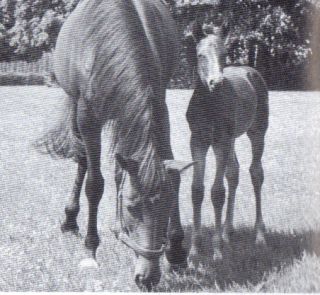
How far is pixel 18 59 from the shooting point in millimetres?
3354

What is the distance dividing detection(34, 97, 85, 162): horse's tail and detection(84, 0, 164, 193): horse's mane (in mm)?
824

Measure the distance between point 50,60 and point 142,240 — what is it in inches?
72.7

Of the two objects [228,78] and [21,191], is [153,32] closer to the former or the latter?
[228,78]

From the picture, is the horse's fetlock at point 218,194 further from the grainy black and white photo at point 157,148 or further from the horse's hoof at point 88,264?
the horse's hoof at point 88,264

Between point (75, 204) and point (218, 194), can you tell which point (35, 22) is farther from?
point (218, 194)

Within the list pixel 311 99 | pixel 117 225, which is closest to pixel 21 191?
pixel 117 225

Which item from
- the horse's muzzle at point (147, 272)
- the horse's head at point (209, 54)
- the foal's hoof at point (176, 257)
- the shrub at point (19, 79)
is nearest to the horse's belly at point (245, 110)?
the horse's head at point (209, 54)

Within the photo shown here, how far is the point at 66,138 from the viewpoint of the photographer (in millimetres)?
3373

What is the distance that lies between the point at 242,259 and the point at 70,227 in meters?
1.10

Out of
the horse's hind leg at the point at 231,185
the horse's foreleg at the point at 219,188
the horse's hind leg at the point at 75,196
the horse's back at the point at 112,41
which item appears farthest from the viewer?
the horse's hind leg at the point at 75,196

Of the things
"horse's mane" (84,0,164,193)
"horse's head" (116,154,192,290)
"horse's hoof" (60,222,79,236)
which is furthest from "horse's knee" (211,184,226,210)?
"horse's hoof" (60,222,79,236)

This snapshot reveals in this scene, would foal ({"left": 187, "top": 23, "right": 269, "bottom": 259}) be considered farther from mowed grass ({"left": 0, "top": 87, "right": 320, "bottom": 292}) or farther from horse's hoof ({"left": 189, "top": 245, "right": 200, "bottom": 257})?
mowed grass ({"left": 0, "top": 87, "right": 320, "bottom": 292})

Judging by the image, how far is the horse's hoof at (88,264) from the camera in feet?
8.87

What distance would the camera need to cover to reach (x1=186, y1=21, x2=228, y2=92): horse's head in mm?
2543
